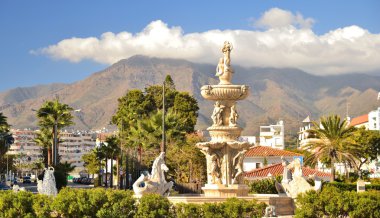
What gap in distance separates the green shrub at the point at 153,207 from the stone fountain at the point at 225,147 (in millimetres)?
6981

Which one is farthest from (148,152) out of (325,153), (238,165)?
(238,165)

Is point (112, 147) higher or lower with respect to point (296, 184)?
higher

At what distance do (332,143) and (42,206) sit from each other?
122 feet

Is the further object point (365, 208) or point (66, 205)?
point (66, 205)

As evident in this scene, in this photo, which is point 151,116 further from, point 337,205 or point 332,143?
point 337,205

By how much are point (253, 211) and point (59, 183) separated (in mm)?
33345

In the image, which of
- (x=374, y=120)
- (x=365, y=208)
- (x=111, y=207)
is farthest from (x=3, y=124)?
(x=374, y=120)

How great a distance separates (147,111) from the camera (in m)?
78.2

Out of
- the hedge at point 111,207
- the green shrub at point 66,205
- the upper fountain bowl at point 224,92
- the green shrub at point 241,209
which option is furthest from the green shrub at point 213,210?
the upper fountain bowl at point 224,92

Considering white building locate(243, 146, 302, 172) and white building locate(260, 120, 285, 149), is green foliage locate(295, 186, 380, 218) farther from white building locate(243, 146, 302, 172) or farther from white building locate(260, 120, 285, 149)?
white building locate(260, 120, 285, 149)

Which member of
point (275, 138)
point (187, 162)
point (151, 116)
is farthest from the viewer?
point (275, 138)

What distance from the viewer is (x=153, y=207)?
19.9 m

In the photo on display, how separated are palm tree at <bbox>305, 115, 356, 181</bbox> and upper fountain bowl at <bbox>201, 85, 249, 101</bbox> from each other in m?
27.9

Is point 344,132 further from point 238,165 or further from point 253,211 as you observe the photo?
point 253,211
